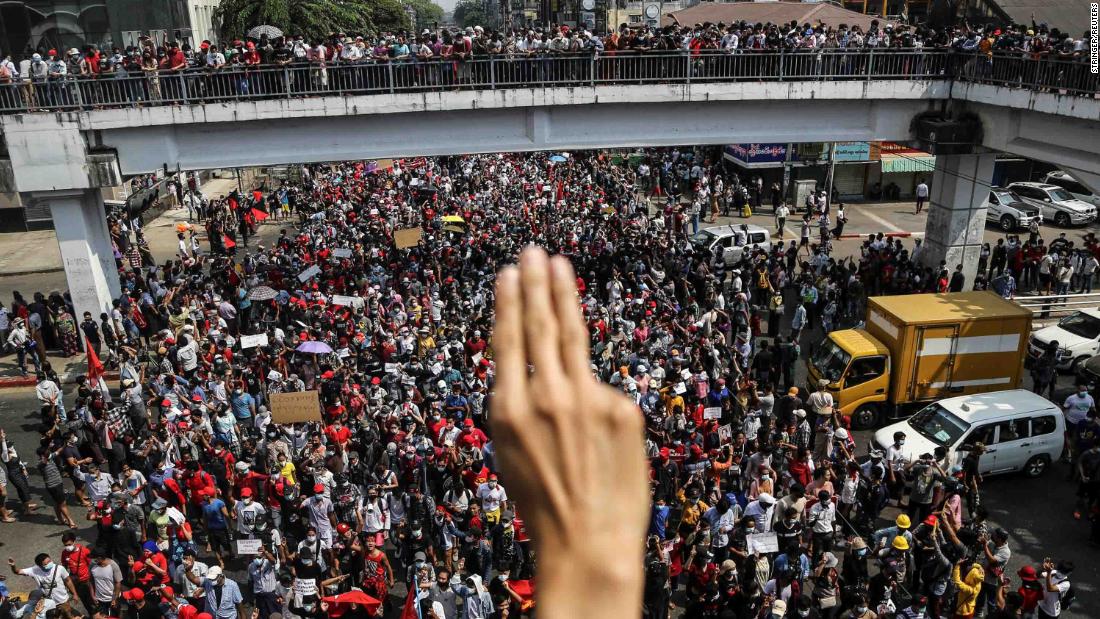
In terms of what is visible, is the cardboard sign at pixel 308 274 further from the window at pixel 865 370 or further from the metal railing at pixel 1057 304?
the metal railing at pixel 1057 304

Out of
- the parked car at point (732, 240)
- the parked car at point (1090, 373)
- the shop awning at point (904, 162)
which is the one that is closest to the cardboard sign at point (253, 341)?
the parked car at point (732, 240)

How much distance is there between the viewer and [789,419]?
1541cm

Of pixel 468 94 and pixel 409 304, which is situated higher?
pixel 468 94

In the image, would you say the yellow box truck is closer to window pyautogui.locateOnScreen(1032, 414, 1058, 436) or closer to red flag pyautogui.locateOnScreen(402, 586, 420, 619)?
window pyautogui.locateOnScreen(1032, 414, 1058, 436)

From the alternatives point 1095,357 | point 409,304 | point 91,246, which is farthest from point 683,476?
point 91,246

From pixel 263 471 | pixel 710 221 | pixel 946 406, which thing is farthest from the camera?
pixel 710 221

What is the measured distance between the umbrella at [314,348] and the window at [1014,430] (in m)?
12.8

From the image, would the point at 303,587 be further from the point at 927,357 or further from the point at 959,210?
the point at 959,210

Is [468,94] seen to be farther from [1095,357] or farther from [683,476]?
[1095,357]

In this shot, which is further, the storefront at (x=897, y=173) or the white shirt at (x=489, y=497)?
the storefront at (x=897, y=173)

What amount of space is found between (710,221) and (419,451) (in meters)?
24.4

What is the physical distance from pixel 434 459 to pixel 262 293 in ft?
31.3

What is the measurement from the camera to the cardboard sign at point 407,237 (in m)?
24.7

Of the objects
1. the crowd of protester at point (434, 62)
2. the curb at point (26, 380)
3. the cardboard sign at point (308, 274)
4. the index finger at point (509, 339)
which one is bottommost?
the curb at point (26, 380)
